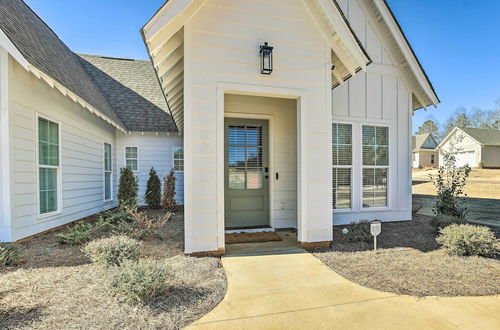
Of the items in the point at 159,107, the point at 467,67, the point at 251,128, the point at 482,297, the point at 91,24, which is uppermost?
the point at 467,67

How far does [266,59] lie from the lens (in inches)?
154

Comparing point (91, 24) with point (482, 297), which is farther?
point (91, 24)

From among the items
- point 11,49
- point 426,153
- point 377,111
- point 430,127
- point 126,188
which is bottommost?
point 126,188

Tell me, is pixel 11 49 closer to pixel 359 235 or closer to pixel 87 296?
pixel 87 296

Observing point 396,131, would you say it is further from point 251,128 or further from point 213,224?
point 213,224

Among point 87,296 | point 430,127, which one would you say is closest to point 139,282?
point 87,296

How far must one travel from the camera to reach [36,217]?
4.87 metres

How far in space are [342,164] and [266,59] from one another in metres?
3.10

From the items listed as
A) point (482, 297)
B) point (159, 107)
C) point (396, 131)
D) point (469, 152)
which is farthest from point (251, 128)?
point (469, 152)

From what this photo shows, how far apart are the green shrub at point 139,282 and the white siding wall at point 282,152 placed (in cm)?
309

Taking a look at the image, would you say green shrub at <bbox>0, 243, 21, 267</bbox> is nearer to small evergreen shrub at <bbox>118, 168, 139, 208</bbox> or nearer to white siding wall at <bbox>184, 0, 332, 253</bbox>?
white siding wall at <bbox>184, 0, 332, 253</bbox>

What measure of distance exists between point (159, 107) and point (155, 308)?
939 centimetres

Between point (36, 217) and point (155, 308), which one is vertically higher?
point (36, 217)

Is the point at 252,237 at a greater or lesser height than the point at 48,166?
lesser
